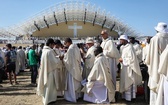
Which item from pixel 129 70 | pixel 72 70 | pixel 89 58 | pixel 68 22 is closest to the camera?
pixel 129 70

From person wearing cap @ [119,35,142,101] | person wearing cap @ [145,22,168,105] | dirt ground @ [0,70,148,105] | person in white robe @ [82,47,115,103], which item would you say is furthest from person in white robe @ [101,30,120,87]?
person wearing cap @ [145,22,168,105]

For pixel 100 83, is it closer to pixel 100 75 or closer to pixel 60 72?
pixel 100 75

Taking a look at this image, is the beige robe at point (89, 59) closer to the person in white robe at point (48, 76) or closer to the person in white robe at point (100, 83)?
the person in white robe at point (100, 83)

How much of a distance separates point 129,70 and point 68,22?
6280 centimetres

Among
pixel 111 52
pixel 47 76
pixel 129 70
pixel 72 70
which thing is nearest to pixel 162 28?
pixel 129 70

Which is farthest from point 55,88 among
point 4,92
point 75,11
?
point 75,11

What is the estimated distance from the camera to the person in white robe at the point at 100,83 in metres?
6.54

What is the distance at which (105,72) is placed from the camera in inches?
257

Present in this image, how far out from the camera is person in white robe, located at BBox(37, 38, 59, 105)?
260 inches

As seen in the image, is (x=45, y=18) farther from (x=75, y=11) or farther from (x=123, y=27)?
(x=123, y=27)

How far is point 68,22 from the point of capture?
6850cm

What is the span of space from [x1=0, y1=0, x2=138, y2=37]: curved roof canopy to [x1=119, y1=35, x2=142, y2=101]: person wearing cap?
52841 millimetres

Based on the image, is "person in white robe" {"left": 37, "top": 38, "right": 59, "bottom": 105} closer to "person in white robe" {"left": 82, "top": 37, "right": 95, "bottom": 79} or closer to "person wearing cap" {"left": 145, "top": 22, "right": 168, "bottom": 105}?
"person in white robe" {"left": 82, "top": 37, "right": 95, "bottom": 79}

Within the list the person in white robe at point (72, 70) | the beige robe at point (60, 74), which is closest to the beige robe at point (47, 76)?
the beige robe at point (60, 74)
